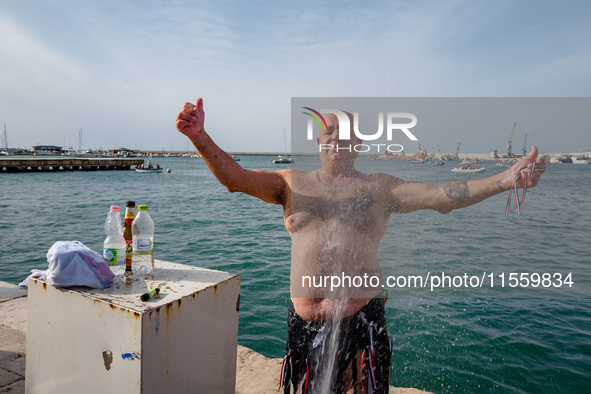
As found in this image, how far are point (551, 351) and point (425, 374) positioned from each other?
2.35 meters

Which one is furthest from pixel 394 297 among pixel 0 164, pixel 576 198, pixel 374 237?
pixel 0 164

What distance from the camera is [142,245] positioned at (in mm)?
A: 2609

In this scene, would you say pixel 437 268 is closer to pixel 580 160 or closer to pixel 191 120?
pixel 191 120

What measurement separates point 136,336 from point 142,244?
0.83 metres

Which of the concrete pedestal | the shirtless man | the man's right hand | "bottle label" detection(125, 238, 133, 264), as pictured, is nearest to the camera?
the concrete pedestal

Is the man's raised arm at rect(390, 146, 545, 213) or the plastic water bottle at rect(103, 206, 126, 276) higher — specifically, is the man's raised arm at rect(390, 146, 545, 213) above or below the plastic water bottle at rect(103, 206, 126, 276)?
above

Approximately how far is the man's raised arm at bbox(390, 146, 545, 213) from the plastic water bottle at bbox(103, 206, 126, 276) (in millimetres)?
2035

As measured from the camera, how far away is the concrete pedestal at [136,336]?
1975 mm

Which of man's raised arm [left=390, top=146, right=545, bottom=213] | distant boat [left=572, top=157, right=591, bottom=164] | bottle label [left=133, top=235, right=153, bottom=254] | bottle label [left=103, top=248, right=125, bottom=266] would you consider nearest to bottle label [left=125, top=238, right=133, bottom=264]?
bottle label [left=133, top=235, right=153, bottom=254]

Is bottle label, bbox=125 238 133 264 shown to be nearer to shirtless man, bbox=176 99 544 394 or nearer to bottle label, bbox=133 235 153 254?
bottle label, bbox=133 235 153 254

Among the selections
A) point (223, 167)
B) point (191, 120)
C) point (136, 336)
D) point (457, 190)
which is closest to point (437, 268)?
point (457, 190)

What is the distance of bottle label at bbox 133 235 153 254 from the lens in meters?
2.61

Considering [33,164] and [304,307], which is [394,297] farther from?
[33,164]

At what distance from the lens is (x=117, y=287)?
230cm
